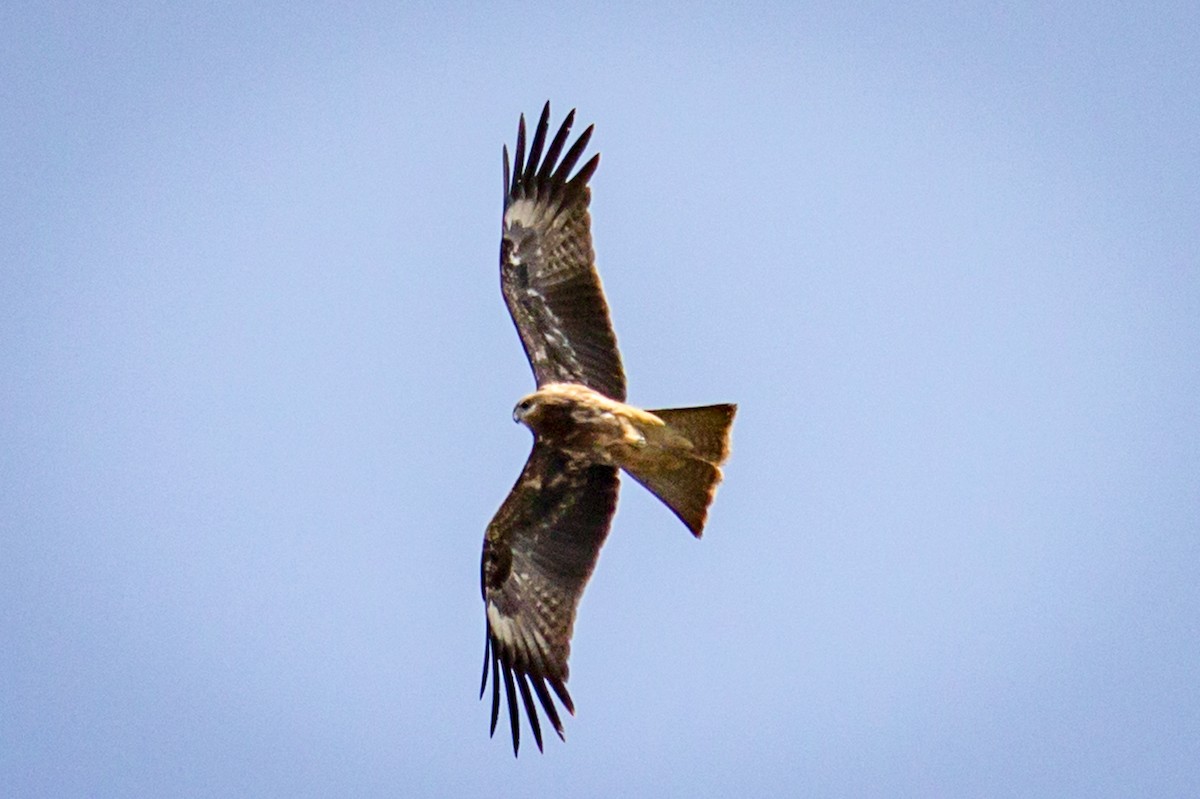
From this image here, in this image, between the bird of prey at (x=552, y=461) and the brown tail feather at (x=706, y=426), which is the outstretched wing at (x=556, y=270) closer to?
the bird of prey at (x=552, y=461)

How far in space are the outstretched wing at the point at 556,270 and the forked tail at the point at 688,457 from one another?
435 millimetres

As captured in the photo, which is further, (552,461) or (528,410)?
(552,461)

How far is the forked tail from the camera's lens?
782 centimetres

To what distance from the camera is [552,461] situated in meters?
8.24

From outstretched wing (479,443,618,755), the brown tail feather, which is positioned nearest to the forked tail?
the brown tail feather

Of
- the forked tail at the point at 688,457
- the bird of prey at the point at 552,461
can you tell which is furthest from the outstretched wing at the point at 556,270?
the forked tail at the point at 688,457

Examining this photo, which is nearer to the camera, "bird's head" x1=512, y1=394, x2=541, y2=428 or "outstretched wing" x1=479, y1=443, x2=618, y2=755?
"bird's head" x1=512, y1=394, x2=541, y2=428

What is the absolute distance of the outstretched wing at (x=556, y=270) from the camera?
8.23 m

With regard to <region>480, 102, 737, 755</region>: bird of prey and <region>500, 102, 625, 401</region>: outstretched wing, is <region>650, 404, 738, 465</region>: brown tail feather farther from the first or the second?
<region>500, 102, 625, 401</region>: outstretched wing


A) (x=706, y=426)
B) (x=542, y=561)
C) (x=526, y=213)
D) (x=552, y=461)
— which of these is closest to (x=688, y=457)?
(x=706, y=426)

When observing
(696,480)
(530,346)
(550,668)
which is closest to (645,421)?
(696,480)

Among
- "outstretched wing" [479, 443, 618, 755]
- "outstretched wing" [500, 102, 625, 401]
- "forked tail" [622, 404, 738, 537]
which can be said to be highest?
"outstretched wing" [500, 102, 625, 401]

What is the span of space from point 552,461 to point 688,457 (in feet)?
2.83

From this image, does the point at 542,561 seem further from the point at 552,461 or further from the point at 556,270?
the point at 556,270
